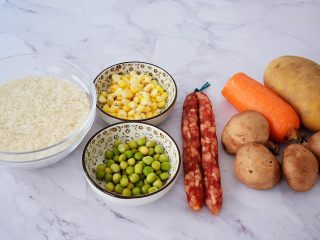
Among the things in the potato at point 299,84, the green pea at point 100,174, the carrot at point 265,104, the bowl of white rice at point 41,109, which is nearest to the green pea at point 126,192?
the green pea at point 100,174

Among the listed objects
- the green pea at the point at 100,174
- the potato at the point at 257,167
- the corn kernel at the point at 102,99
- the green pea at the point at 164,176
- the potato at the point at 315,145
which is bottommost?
the green pea at the point at 100,174

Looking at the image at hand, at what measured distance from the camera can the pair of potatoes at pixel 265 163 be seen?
123 centimetres

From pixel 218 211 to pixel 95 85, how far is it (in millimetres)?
682

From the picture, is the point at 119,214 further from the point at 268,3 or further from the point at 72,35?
the point at 268,3

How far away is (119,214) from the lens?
4.04 ft

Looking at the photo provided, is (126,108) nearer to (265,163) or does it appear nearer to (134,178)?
(134,178)

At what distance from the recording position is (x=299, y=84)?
143 centimetres

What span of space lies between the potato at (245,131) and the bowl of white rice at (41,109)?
49cm

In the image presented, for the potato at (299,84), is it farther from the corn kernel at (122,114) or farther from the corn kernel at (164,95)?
the corn kernel at (122,114)

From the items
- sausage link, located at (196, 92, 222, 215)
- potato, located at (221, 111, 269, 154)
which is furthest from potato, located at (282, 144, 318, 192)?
sausage link, located at (196, 92, 222, 215)

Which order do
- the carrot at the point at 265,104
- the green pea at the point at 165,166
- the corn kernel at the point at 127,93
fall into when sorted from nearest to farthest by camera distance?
the green pea at the point at 165,166, the carrot at the point at 265,104, the corn kernel at the point at 127,93

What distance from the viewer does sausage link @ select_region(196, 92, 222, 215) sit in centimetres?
123

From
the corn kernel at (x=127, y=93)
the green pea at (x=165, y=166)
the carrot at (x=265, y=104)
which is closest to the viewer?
the green pea at (x=165, y=166)

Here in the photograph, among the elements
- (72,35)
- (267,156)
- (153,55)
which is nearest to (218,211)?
(267,156)
